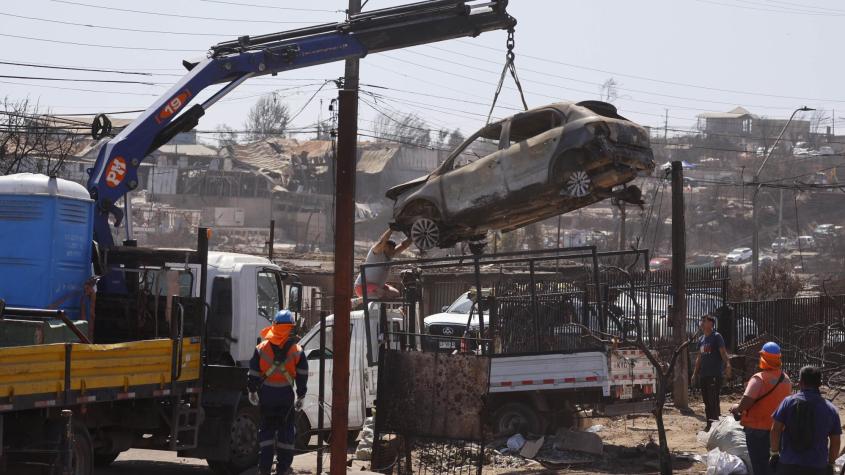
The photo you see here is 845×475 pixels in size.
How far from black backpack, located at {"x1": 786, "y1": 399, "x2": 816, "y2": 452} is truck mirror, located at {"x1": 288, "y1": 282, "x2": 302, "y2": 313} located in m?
6.92

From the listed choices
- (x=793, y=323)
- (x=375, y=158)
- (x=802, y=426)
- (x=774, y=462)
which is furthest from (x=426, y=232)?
(x=375, y=158)

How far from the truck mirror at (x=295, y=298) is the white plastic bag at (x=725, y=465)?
549 centimetres

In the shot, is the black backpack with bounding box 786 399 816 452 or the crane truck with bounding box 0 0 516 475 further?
the crane truck with bounding box 0 0 516 475

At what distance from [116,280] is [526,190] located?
5727 millimetres

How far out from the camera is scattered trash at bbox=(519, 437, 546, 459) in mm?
13180

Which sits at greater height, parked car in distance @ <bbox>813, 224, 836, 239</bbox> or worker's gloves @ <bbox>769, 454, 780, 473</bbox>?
parked car in distance @ <bbox>813, 224, 836, 239</bbox>

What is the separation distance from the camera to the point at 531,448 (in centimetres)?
1328

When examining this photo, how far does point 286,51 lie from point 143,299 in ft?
16.2

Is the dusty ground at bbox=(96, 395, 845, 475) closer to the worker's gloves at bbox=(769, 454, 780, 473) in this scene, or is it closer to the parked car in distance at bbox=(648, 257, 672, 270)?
the worker's gloves at bbox=(769, 454, 780, 473)

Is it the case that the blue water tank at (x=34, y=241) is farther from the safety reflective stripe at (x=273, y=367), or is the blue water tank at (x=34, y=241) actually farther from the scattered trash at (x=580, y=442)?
the scattered trash at (x=580, y=442)

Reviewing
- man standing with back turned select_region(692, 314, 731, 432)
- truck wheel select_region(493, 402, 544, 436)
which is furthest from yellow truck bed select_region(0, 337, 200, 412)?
man standing with back turned select_region(692, 314, 731, 432)

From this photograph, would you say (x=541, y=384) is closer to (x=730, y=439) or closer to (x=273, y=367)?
(x=730, y=439)

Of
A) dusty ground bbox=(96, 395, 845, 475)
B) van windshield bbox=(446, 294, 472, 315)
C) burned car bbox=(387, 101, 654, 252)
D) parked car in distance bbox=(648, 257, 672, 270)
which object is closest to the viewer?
dusty ground bbox=(96, 395, 845, 475)

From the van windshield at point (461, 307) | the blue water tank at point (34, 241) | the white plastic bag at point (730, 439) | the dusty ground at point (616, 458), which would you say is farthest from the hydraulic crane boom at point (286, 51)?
the van windshield at point (461, 307)
